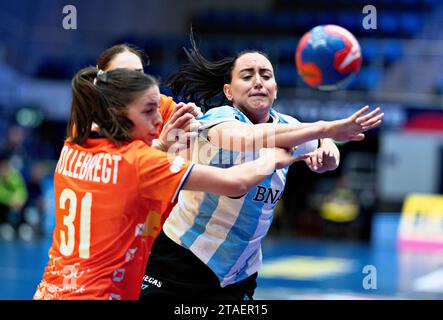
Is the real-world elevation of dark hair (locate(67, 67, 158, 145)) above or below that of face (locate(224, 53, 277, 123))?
below

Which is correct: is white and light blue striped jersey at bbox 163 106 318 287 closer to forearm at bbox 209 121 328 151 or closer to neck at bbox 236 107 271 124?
neck at bbox 236 107 271 124

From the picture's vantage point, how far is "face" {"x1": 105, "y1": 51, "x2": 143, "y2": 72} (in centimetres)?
432

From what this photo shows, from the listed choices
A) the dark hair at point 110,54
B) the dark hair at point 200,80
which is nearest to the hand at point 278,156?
the dark hair at point 200,80

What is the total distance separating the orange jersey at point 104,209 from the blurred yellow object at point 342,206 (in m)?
15.3

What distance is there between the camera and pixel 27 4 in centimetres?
2052

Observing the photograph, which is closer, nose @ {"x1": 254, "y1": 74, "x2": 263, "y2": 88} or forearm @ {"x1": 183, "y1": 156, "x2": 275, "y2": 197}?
forearm @ {"x1": 183, "y1": 156, "x2": 275, "y2": 197}

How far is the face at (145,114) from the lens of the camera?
3.04 meters

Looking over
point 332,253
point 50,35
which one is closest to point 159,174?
point 332,253

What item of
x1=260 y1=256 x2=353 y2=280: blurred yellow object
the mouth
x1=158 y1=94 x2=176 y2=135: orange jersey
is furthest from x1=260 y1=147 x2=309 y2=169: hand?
x1=260 y1=256 x2=353 y2=280: blurred yellow object

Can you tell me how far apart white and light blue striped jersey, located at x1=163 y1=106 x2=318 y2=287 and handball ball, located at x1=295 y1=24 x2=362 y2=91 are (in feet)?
3.87

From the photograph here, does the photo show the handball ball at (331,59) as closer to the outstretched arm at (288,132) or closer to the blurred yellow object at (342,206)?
the outstretched arm at (288,132)

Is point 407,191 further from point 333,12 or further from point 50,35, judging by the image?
point 50,35

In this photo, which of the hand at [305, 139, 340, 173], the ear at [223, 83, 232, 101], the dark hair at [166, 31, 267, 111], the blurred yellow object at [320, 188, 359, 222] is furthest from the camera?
the blurred yellow object at [320, 188, 359, 222]

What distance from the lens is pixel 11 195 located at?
1559cm
